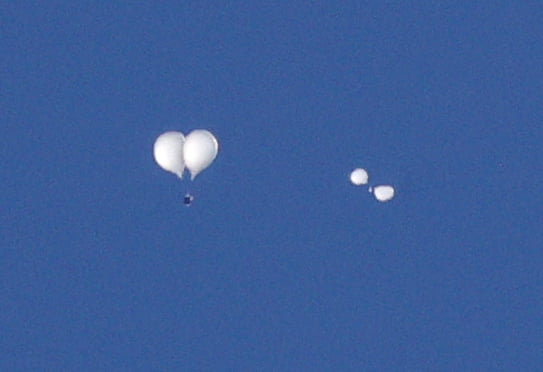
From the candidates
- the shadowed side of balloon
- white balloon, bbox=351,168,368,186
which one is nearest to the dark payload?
the shadowed side of balloon

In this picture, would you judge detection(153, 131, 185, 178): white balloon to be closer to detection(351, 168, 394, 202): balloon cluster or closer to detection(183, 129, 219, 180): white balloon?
detection(183, 129, 219, 180): white balloon

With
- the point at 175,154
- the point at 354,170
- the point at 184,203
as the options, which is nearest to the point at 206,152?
the point at 175,154

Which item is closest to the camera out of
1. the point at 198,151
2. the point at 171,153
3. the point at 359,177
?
the point at 198,151

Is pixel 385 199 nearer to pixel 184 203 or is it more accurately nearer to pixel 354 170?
pixel 354 170

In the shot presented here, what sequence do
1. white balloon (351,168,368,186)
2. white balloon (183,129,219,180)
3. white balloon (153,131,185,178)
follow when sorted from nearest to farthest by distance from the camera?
white balloon (183,129,219,180) < white balloon (153,131,185,178) < white balloon (351,168,368,186)

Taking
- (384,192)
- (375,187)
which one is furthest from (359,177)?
(384,192)

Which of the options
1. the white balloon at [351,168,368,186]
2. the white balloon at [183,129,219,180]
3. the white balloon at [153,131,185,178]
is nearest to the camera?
the white balloon at [183,129,219,180]

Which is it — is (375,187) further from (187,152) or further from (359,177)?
(187,152)
